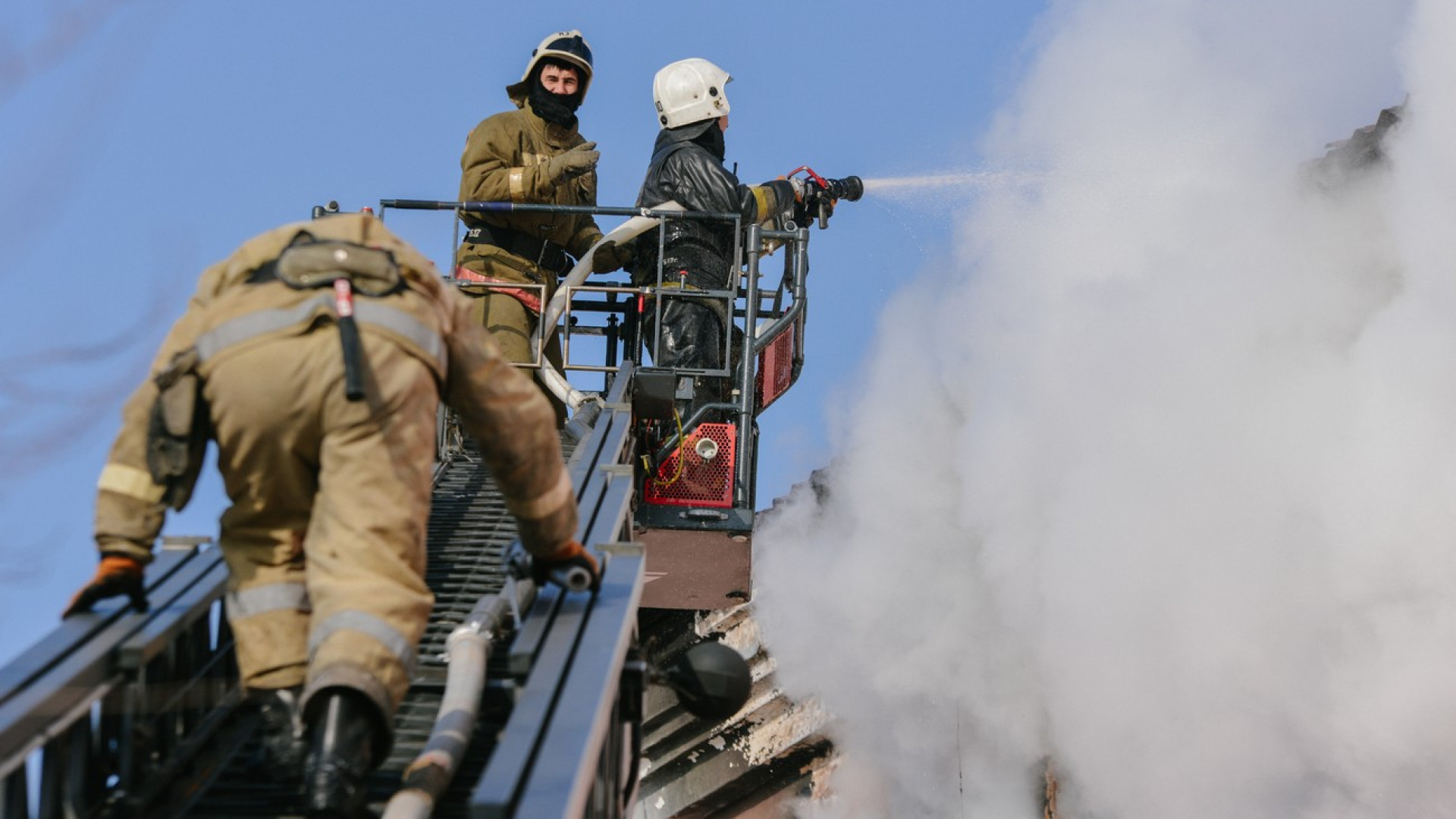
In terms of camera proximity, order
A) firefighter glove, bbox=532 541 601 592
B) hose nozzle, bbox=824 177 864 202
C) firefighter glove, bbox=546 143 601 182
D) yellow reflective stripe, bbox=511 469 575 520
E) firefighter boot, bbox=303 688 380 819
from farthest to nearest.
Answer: hose nozzle, bbox=824 177 864 202 < firefighter glove, bbox=546 143 601 182 < firefighter glove, bbox=532 541 601 592 < yellow reflective stripe, bbox=511 469 575 520 < firefighter boot, bbox=303 688 380 819

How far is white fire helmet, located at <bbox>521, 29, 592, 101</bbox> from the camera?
8.52 m

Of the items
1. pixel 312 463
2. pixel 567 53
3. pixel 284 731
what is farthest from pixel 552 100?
pixel 284 731

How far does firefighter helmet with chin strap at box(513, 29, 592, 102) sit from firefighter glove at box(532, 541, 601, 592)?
4426 millimetres

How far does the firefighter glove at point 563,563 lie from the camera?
4.49m

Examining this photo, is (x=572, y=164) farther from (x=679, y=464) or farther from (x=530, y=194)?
(x=679, y=464)

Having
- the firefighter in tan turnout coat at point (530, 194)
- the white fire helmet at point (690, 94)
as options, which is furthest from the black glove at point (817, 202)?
the firefighter in tan turnout coat at point (530, 194)

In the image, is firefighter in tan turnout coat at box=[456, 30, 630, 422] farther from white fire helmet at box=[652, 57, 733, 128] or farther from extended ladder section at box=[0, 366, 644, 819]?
extended ladder section at box=[0, 366, 644, 819]

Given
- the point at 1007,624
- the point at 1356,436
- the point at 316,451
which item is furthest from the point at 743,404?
the point at 1007,624

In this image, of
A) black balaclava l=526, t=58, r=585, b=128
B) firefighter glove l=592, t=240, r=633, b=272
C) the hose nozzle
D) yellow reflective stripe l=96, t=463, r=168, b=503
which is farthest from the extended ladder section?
the hose nozzle

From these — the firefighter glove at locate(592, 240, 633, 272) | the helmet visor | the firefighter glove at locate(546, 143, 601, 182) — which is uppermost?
the helmet visor

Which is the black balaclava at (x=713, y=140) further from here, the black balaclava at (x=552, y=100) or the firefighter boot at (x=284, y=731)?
the firefighter boot at (x=284, y=731)

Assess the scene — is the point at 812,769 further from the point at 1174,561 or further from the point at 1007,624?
the point at 1174,561

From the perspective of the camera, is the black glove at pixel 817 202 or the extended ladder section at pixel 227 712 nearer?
the extended ladder section at pixel 227 712

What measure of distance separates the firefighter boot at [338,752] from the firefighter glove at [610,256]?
196 inches
